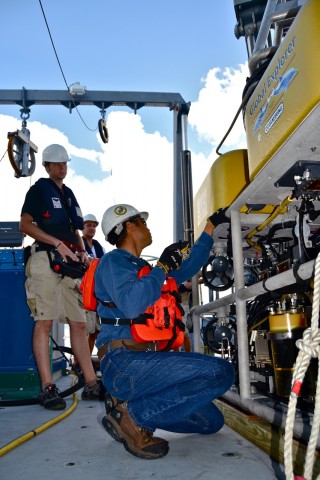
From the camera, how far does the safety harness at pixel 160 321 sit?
5.94ft

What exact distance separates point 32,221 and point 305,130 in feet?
7.22

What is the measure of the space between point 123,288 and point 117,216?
52 centimetres

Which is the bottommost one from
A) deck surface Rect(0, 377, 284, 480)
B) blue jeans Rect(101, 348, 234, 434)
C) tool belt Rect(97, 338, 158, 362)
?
deck surface Rect(0, 377, 284, 480)

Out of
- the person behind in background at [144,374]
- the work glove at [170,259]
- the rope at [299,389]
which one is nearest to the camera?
the rope at [299,389]

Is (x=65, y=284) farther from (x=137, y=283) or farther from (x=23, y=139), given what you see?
(x=23, y=139)

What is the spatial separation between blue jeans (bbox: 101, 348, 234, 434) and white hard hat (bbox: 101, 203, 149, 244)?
66 centimetres

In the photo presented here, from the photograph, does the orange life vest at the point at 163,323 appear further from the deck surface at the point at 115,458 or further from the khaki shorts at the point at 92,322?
the khaki shorts at the point at 92,322

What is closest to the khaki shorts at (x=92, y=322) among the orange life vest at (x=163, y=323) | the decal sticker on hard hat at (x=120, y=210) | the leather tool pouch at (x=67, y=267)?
the leather tool pouch at (x=67, y=267)

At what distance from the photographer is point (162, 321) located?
1833 millimetres

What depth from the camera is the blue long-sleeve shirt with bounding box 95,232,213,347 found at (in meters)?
1.73

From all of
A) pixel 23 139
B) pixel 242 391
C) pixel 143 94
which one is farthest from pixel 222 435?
pixel 143 94

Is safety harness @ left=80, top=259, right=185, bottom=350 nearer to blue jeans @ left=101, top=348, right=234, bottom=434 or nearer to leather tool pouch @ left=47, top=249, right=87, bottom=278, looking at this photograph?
blue jeans @ left=101, top=348, right=234, bottom=434

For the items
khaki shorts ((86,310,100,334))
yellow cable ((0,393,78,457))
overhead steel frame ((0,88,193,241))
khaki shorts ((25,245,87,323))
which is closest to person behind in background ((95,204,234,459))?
yellow cable ((0,393,78,457))

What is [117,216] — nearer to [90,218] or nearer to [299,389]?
[299,389]
